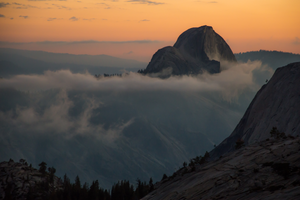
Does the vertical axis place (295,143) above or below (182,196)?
above

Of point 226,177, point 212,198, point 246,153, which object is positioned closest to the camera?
point 212,198

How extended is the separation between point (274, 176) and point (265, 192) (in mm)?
11353

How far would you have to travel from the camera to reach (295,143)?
12662cm

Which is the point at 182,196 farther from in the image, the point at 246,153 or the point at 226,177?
the point at 246,153

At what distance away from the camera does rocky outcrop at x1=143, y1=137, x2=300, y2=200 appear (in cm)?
9979

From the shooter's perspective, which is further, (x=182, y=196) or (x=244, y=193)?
(x=182, y=196)

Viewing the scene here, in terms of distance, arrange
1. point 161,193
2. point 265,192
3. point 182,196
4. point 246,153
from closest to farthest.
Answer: point 265,192 < point 182,196 < point 246,153 < point 161,193

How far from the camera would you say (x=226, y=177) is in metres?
120

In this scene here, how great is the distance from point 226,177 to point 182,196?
59.2 feet

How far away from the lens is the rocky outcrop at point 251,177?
99794 mm

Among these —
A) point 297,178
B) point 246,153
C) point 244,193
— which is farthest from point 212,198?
point 246,153

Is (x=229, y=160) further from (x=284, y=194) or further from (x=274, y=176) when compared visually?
(x=284, y=194)

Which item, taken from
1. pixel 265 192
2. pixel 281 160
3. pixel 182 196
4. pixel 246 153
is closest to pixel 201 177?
pixel 182 196

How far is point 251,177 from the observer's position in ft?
373
